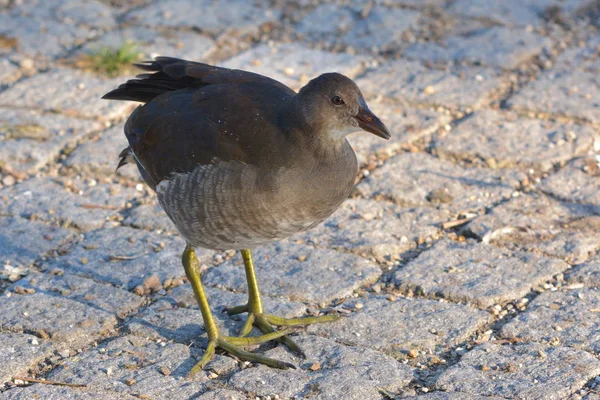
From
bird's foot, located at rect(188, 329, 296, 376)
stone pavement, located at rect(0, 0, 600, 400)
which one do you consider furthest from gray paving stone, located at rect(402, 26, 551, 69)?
bird's foot, located at rect(188, 329, 296, 376)

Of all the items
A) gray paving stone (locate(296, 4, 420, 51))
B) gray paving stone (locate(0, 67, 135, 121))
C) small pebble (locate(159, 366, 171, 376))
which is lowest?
small pebble (locate(159, 366, 171, 376))

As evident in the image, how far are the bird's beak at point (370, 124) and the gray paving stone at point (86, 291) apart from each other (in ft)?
4.76

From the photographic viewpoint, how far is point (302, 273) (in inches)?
189

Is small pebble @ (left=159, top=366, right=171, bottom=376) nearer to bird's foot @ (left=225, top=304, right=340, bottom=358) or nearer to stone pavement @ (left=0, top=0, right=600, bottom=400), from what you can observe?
stone pavement @ (left=0, top=0, right=600, bottom=400)

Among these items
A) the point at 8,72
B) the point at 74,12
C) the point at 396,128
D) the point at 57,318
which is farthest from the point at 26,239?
the point at 74,12

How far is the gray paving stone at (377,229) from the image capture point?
198 inches

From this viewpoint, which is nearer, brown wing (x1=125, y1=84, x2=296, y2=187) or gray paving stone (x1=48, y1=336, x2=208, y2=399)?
gray paving stone (x1=48, y1=336, x2=208, y2=399)

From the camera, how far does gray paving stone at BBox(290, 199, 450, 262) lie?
503 centimetres

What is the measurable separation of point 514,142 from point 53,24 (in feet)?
13.0

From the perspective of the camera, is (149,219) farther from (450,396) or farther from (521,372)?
(521,372)

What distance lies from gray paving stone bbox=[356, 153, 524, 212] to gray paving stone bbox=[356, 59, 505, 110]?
2.73 feet

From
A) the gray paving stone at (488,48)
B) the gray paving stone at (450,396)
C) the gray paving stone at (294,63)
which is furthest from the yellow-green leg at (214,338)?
the gray paving stone at (488,48)

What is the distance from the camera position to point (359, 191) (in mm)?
5555

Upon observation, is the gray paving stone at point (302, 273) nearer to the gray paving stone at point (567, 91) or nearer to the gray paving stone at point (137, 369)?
the gray paving stone at point (137, 369)
